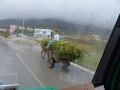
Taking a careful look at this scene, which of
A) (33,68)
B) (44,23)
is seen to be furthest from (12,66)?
(44,23)

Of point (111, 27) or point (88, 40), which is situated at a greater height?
point (111, 27)

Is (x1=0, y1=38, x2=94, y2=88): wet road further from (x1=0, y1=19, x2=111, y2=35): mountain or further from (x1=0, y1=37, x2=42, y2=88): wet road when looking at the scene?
(x1=0, y1=19, x2=111, y2=35): mountain

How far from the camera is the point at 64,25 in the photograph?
216cm

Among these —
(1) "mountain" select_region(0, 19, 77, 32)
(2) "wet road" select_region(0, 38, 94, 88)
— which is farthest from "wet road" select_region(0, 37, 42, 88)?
(1) "mountain" select_region(0, 19, 77, 32)

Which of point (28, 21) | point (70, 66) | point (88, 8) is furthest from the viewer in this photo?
point (70, 66)

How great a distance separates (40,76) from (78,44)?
773mm

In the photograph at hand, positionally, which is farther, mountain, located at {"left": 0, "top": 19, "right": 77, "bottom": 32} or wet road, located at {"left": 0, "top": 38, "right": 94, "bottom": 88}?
wet road, located at {"left": 0, "top": 38, "right": 94, "bottom": 88}

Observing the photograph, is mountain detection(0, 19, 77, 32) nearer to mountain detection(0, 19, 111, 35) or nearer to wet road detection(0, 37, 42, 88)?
mountain detection(0, 19, 111, 35)

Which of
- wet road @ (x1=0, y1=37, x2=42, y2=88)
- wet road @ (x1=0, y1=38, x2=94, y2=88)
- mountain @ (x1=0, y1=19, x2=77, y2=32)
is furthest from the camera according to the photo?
wet road @ (x1=0, y1=38, x2=94, y2=88)

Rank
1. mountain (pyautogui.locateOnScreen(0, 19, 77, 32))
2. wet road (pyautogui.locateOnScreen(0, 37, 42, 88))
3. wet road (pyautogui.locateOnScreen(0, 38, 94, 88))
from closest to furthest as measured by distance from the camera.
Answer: mountain (pyautogui.locateOnScreen(0, 19, 77, 32)) < wet road (pyautogui.locateOnScreen(0, 37, 42, 88)) < wet road (pyautogui.locateOnScreen(0, 38, 94, 88))

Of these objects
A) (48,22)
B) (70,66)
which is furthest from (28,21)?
(70,66)

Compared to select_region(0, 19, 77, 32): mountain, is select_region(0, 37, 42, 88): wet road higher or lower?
lower

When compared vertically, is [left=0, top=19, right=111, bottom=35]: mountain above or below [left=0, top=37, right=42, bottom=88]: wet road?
above

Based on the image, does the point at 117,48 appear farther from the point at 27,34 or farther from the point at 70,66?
the point at 70,66
